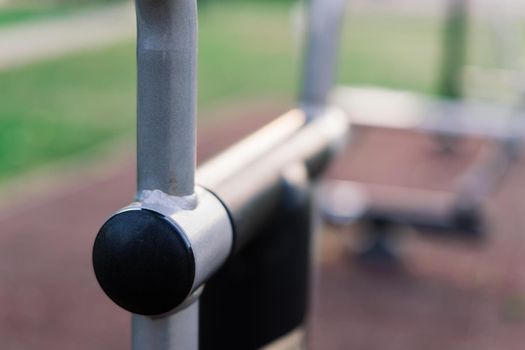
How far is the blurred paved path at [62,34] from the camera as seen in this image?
8789 mm

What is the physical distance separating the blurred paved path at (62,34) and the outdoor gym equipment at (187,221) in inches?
295

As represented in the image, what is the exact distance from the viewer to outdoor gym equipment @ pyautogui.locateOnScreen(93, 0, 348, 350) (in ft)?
2.17

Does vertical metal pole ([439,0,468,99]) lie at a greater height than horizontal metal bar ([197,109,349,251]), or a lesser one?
lesser

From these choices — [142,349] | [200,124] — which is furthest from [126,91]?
[142,349]

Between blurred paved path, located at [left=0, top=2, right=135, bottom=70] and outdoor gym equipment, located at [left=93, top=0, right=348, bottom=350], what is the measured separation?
7497 mm

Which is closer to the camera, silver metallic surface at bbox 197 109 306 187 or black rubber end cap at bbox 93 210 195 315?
black rubber end cap at bbox 93 210 195 315

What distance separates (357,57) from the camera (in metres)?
9.41

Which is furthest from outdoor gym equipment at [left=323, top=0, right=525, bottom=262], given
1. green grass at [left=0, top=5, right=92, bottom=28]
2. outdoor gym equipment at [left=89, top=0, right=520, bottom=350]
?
green grass at [left=0, top=5, right=92, bottom=28]

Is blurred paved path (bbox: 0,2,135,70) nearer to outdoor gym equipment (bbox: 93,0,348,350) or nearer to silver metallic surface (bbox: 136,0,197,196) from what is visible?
outdoor gym equipment (bbox: 93,0,348,350)

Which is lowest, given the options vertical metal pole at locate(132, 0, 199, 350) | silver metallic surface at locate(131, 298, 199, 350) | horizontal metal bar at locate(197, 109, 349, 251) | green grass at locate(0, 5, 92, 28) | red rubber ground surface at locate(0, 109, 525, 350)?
green grass at locate(0, 5, 92, 28)

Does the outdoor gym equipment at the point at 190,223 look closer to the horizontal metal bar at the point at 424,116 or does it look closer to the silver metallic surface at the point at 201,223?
the silver metallic surface at the point at 201,223

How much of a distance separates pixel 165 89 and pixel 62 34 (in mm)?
10010

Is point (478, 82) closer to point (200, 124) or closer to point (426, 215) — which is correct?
point (200, 124)

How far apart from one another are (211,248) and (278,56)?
30.1ft
